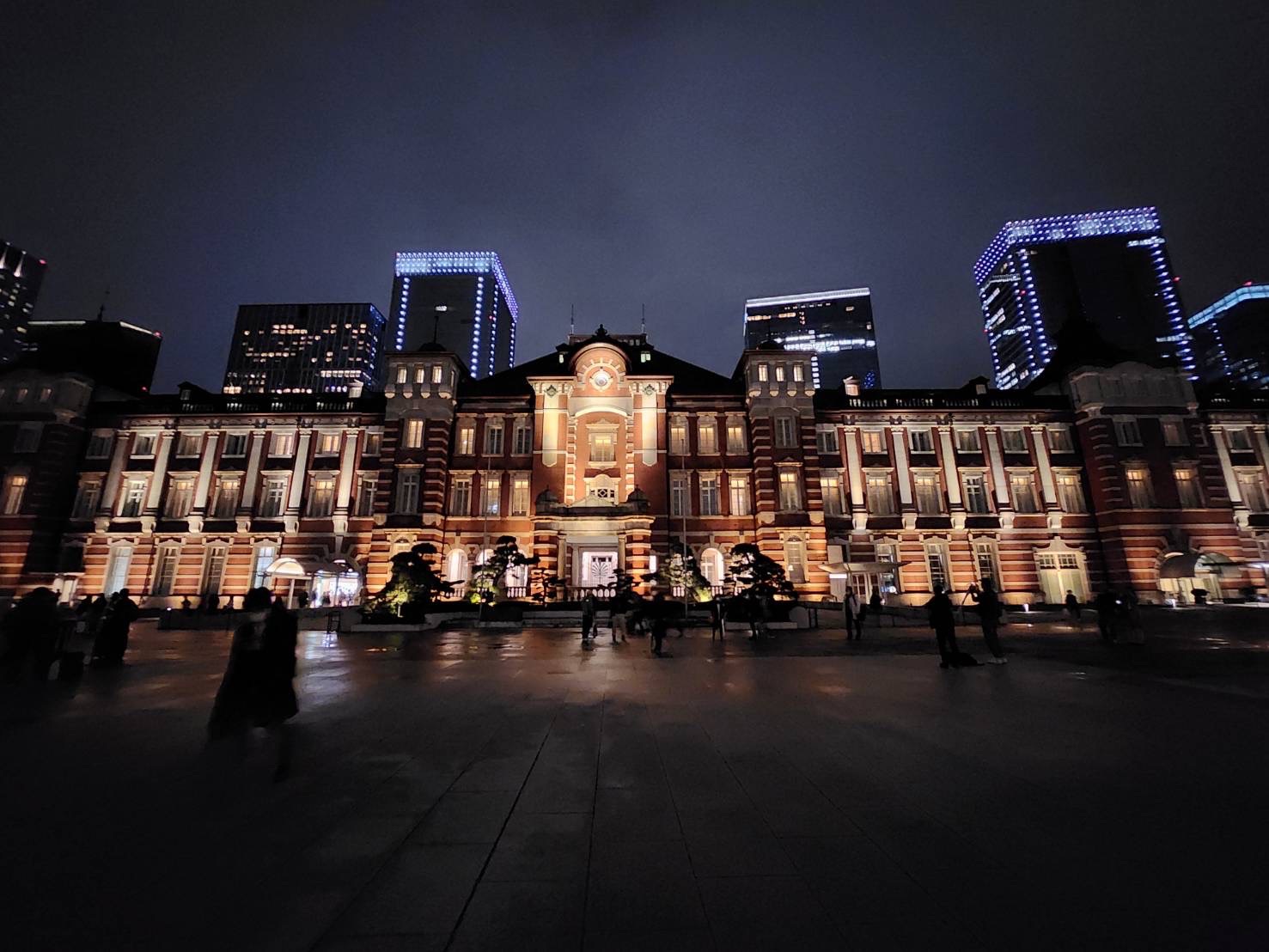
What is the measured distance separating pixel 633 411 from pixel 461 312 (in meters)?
125

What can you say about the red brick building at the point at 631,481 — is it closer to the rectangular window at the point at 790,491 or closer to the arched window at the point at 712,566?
the arched window at the point at 712,566

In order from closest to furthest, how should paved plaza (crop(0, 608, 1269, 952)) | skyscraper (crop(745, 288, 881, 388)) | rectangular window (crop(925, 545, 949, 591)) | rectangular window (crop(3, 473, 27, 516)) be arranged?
paved plaza (crop(0, 608, 1269, 952)) → rectangular window (crop(3, 473, 27, 516)) → rectangular window (crop(925, 545, 949, 591)) → skyscraper (crop(745, 288, 881, 388))

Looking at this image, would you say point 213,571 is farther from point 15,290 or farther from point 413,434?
point 15,290

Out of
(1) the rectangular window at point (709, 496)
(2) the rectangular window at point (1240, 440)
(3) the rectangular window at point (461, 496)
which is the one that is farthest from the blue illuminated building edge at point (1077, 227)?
(3) the rectangular window at point (461, 496)

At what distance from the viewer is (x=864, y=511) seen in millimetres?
35031

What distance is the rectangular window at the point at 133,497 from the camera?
35.1 metres

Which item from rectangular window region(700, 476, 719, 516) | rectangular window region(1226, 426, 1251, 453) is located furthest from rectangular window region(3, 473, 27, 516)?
rectangular window region(1226, 426, 1251, 453)

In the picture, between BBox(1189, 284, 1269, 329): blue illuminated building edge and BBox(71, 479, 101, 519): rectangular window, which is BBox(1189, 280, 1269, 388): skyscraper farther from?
BBox(71, 479, 101, 519): rectangular window

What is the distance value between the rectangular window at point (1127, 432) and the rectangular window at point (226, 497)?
2262 inches

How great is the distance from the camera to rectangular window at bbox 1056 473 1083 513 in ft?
115

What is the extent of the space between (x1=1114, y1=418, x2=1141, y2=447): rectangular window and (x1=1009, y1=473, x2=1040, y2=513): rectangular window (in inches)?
231

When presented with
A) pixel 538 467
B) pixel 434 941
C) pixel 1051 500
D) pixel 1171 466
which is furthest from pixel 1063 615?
pixel 434 941

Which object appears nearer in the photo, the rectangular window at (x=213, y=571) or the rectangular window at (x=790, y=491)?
the rectangular window at (x=790, y=491)

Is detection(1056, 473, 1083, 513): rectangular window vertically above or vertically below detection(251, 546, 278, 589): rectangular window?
above
